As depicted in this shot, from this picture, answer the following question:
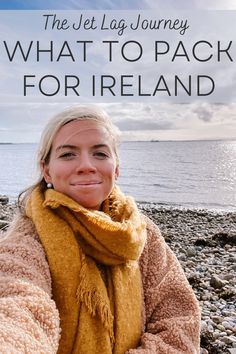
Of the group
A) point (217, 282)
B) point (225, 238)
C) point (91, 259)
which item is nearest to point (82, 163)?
point (91, 259)

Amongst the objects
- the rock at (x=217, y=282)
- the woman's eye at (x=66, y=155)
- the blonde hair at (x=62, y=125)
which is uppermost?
the blonde hair at (x=62, y=125)

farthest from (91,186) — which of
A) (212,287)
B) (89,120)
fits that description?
(212,287)

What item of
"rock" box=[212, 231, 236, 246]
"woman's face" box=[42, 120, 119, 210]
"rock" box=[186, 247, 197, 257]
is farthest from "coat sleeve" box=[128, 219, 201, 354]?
"rock" box=[212, 231, 236, 246]

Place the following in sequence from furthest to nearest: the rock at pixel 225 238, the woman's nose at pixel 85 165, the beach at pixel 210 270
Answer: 1. the rock at pixel 225 238
2. the beach at pixel 210 270
3. the woman's nose at pixel 85 165

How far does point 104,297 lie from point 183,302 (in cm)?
49

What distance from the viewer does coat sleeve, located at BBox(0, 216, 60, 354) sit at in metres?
1.69

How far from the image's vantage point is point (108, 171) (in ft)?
7.74

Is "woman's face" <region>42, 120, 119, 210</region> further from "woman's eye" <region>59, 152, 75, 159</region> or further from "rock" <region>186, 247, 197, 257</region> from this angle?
"rock" <region>186, 247, 197, 257</region>

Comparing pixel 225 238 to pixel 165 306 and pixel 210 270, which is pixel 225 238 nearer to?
pixel 210 270

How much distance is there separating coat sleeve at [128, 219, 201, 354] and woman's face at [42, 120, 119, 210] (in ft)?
1.47

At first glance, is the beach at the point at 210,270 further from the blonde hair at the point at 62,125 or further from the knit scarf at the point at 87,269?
the knit scarf at the point at 87,269

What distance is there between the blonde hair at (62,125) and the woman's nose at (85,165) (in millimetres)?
172

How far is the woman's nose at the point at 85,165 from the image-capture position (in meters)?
2.28

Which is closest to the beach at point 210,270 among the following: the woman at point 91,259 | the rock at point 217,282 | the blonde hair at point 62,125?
the rock at point 217,282
